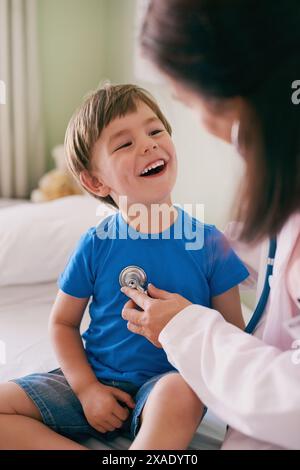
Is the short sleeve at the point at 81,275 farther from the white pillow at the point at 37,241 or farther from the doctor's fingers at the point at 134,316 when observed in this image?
the white pillow at the point at 37,241

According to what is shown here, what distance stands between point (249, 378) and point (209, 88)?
1.27 feet

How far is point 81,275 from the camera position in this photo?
1019 millimetres

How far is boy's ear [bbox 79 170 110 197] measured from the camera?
107 centimetres

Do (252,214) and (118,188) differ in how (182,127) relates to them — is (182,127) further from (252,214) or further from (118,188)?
(252,214)

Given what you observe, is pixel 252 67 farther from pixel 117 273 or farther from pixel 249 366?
pixel 117 273

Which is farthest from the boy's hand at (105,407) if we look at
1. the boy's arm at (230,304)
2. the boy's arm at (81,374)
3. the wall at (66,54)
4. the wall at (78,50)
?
the wall at (66,54)

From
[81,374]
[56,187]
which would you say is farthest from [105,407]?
[56,187]

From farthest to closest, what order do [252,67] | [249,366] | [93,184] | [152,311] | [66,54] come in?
[66,54] < [93,184] < [152,311] < [249,366] < [252,67]

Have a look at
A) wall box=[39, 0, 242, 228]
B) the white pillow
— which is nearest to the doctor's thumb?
Answer: the white pillow

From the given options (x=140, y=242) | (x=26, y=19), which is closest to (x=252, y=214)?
(x=140, y=242)

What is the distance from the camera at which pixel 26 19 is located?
7.90 feet

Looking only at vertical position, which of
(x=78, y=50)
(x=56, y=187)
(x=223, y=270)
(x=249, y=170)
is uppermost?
(x=78, y=50)

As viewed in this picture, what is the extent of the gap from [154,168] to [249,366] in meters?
0.44

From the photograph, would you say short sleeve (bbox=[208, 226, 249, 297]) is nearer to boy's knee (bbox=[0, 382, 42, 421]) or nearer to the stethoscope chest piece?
the stethoscope chest piece
